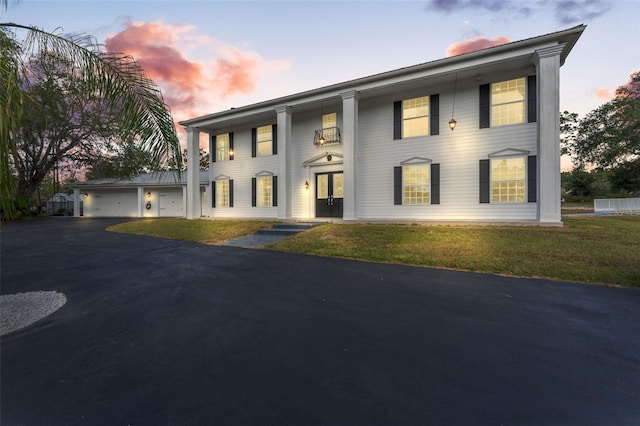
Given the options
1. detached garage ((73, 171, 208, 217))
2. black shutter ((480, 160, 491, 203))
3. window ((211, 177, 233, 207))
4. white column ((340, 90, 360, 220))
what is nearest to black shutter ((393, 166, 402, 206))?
white column ((340, 90, 360, 220))

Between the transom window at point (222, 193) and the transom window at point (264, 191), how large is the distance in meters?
2.28

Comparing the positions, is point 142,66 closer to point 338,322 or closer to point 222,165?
point 338,322

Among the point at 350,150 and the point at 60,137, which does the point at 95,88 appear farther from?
the point at 60,137

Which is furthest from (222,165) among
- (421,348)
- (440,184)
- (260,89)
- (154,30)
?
(421,348)

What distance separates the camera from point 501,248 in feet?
21.9

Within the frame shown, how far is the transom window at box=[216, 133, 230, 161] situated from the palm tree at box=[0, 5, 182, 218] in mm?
12269

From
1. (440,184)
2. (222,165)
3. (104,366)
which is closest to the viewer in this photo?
(104,366)

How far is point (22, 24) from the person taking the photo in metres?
3.08

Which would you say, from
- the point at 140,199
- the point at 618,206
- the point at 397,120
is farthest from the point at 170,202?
the point at 618,206

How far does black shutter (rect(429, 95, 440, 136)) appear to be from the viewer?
34.9ft

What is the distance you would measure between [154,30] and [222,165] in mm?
9429

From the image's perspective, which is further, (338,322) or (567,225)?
(567,225)

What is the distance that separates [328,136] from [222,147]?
6914 mm

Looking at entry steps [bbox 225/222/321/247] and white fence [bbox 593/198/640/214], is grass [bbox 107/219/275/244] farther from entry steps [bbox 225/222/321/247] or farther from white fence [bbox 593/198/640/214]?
white fence [bbox 593/198/640/214]
